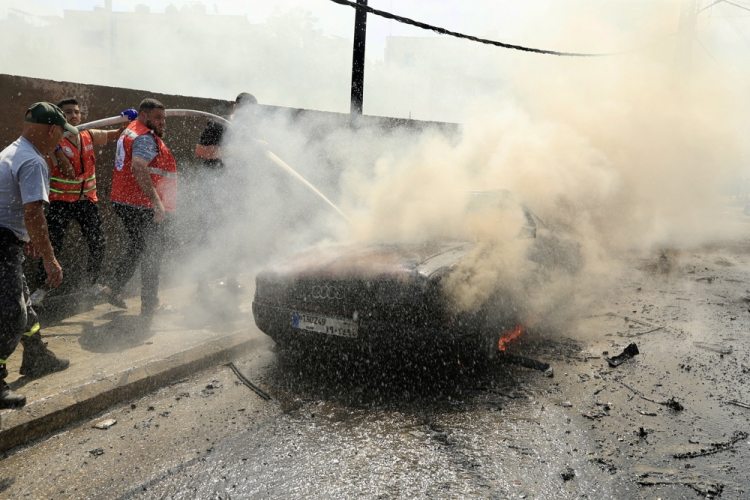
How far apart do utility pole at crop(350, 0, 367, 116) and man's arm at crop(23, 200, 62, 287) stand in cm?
557

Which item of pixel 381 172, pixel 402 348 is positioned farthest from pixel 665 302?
pixel 402 348

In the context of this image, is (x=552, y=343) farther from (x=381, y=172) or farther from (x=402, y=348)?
(x=381, y=172)

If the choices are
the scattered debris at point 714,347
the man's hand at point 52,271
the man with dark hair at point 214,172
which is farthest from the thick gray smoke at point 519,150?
the man's hand at point 52,271

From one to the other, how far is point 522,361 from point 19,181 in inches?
149

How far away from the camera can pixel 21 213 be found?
327 cm

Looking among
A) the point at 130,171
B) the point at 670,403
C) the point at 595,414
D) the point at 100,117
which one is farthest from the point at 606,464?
the point at 100,117

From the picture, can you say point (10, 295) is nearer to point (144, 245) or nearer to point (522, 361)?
point (144, 245)

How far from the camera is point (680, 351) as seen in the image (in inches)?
199

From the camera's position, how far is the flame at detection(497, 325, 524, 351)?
A: 4.41 metres

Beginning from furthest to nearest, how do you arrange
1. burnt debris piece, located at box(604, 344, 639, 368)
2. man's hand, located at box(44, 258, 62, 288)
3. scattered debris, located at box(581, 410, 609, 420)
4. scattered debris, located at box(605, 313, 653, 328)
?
scattered debris, located at box(605, 313, 653, 328) → burnt debris piece, located at box(604, 344, 639, 368) → scattered debris, located at box(581, 410, 609, 420) → man's hand, located at box(44, 258, 62, 288)

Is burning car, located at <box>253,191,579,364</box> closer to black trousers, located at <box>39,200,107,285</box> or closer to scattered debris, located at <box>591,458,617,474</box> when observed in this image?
scattered debris, located at <box>591,458,617,474</box>

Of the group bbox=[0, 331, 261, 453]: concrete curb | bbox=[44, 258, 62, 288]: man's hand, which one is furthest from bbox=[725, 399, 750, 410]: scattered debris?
bbox=[44, 258, 62, 288]: man's hand

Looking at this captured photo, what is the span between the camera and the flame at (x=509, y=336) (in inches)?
174

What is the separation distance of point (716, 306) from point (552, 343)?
3235 mm
